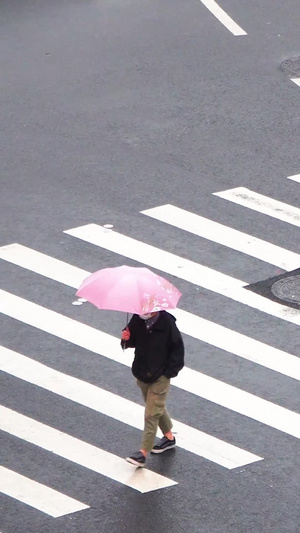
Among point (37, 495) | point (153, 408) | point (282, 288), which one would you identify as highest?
point (153, 408)

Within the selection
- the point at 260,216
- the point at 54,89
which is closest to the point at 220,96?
the point at 54,89

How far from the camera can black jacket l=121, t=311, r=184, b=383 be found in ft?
31.8

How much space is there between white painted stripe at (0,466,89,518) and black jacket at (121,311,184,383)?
1152mm

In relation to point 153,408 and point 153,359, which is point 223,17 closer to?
point 153,359

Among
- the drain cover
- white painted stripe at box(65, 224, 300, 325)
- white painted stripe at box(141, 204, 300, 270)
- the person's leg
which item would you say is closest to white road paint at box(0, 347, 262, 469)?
the person's leg

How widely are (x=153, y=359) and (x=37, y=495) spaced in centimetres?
140

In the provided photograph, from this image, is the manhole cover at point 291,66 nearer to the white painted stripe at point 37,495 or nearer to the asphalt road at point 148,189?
the asphalt road at point 148,189

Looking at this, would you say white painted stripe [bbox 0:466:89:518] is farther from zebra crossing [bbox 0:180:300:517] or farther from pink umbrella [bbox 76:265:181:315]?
pink umbrella [bbox 76:265:181:315]

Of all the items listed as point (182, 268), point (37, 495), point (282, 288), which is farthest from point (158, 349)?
point (182, 268)

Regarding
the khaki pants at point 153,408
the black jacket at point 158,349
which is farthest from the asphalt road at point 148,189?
the black jacket at point 158,349

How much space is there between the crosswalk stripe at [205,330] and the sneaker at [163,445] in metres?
1.67

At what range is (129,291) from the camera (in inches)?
370

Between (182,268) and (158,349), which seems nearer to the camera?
(158,349)

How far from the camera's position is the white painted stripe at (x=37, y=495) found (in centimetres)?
924
